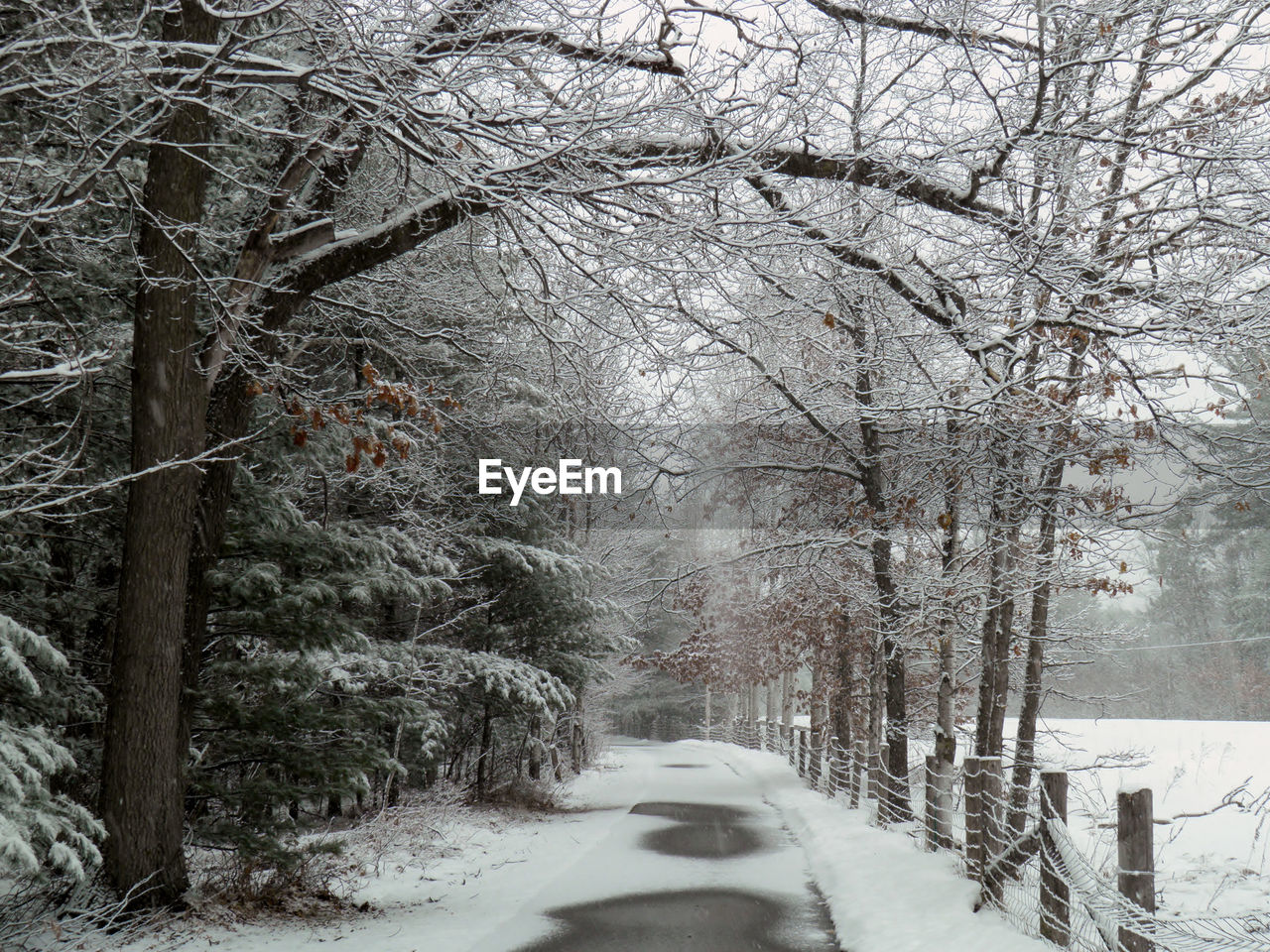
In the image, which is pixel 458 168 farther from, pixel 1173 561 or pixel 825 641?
pixel 1173 561

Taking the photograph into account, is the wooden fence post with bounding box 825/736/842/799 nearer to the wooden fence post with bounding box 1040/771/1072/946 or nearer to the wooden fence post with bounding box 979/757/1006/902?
the wooden fence post with bounding box 979/757/1006/902

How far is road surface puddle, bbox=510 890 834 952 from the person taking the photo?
694 centimetres

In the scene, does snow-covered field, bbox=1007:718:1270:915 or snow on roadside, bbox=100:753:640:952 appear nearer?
snow on roadside, bbox=100:753:640:952

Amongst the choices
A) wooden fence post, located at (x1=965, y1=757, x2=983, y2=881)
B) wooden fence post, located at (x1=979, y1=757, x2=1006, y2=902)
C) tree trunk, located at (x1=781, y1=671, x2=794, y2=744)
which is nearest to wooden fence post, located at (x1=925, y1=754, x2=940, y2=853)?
wooden fence post, located at (x1=965, y1=757, x2=983, y2=881)

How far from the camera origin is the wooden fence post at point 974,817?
7.55 metres

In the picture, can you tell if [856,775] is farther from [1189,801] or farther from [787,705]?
[787,705]

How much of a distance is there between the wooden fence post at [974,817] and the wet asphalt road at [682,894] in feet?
4.40

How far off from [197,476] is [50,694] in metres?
1.79

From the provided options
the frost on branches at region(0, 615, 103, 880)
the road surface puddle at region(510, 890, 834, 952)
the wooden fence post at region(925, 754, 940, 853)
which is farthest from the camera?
the wooden fence post at region(925, 754, 940, 853)

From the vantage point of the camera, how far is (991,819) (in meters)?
7.26

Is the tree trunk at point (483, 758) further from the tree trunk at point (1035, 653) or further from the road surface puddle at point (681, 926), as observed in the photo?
the tree trunk at point (1035, 653)

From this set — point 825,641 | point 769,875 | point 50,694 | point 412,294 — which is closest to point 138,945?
point 50,694

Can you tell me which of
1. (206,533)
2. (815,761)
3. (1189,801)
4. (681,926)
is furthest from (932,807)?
(815,761)

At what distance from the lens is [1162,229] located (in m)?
7.25
